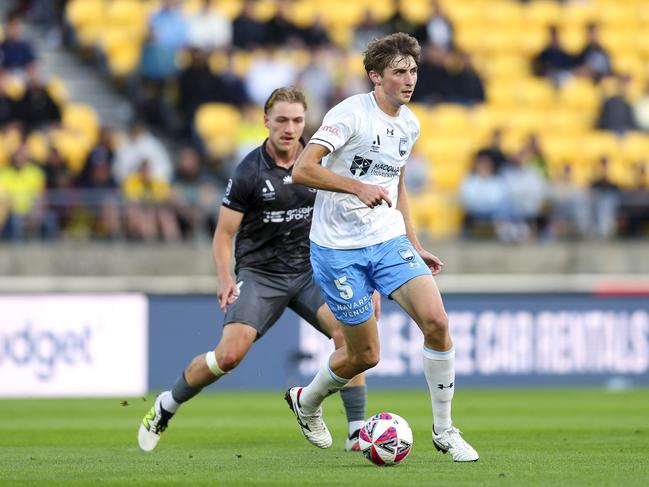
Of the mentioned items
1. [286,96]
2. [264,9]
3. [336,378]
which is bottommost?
[336,378]

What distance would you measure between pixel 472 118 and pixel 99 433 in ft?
37.3

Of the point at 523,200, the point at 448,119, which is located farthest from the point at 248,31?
the point at 523,200

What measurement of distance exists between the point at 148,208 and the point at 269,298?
840 centimetres

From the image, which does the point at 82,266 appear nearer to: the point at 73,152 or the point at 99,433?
the point at 73,152

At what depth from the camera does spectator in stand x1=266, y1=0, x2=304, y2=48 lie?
21.7 metres

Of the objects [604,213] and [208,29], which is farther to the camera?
[208,29]

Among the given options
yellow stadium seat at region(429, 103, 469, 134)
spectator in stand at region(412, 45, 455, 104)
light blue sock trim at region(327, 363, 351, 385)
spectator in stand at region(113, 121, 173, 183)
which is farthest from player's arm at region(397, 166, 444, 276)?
spectator in stand at region(412, 45, 455, 104)

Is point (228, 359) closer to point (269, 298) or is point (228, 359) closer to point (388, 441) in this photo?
point (269, 298)

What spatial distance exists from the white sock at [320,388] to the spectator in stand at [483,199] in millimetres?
9952

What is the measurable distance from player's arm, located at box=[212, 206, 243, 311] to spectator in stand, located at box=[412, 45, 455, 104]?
12011 mm

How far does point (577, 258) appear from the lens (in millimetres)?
19719

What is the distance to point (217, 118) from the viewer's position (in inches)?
810

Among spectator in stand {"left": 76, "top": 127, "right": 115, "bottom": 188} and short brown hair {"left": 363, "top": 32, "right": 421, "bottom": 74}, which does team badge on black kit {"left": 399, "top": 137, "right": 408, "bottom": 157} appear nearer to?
short brown hair {"left": 363, "top": 32, "right": 421, "bottom": 74}

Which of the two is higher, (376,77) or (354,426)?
(376,77)
